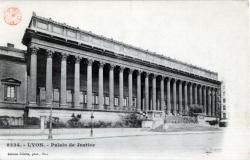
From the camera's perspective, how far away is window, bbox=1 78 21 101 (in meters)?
31.7

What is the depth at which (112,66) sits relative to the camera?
36969 millimetres

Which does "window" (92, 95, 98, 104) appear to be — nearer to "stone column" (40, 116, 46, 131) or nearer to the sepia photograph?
the sepia photograph

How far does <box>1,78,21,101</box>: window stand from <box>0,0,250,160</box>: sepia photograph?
101 millimetres

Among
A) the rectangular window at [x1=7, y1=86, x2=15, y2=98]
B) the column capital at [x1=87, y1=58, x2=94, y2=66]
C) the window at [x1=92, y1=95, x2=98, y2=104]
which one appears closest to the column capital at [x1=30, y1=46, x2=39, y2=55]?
the rectangular window at [x1=7, y1=86, x2=15, y2=98]

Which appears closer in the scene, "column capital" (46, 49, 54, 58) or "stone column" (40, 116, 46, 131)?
"stone column" (40, 116, 46, 131)

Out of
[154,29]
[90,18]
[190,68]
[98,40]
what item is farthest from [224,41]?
[190,68]

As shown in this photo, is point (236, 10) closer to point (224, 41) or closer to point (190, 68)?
point (224, 41)

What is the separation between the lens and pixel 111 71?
36781 millimetres

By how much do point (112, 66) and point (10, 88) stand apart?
1137 centimetres

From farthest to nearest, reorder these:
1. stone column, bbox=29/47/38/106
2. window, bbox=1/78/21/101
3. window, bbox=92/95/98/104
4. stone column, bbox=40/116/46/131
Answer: window, bbox=92/95/98/104 → window, bbox=1/78/21/101 → stone column, bbox=29/47/38/106 → stone column, bbox=40/116/46/131

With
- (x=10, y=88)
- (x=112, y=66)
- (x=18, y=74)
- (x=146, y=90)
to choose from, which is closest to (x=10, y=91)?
(x=10, y=88)

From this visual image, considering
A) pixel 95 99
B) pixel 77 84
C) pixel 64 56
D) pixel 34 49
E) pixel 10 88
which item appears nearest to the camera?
pixel 34 49

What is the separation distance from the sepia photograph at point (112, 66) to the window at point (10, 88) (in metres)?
0.10

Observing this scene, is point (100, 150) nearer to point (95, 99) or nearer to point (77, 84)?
point (77, 84)
